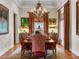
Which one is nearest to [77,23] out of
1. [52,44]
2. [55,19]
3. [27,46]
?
[52,44]

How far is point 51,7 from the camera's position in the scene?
1591 centimetres

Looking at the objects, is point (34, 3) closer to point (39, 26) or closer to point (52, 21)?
point (39, 26)

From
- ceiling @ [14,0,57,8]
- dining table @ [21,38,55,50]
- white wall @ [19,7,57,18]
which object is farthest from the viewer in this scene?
white wall @ [19,7,57,18]

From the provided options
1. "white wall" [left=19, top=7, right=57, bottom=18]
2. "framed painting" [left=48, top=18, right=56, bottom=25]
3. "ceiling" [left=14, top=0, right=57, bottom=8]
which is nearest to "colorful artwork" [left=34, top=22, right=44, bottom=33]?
"framed painting" [left=48, top=18, right=56, bottom=25]

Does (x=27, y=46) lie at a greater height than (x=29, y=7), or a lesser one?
lesser

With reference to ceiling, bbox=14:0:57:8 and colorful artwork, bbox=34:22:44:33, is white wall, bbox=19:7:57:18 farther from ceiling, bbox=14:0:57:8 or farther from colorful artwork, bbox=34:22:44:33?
colorful artwork, bbox=34:22:44:33

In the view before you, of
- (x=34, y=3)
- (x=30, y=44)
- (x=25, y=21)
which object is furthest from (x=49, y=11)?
(x=30, y=44)

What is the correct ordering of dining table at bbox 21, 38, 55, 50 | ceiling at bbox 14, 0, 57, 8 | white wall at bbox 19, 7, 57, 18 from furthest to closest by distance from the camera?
1. white wall at bbox 19, 7, 57, 18
2. ceiling at bbox 14, 0, 57, 8
3. dining table at bbox 21, 38, 55, 50

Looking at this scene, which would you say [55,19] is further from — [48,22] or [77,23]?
[77,23]

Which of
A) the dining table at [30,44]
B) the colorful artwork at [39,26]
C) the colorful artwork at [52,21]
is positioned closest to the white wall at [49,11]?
Result: the colorful artwork at [52,21]

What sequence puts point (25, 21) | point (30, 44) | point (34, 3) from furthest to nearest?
point (25, 21) → point (34, 3) → point (30, 44)

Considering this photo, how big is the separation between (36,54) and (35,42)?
458mm

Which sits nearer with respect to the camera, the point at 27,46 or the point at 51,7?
the point at 27,46

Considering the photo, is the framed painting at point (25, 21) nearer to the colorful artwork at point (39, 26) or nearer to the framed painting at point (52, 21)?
the colorful artwork at point (39, 26)
